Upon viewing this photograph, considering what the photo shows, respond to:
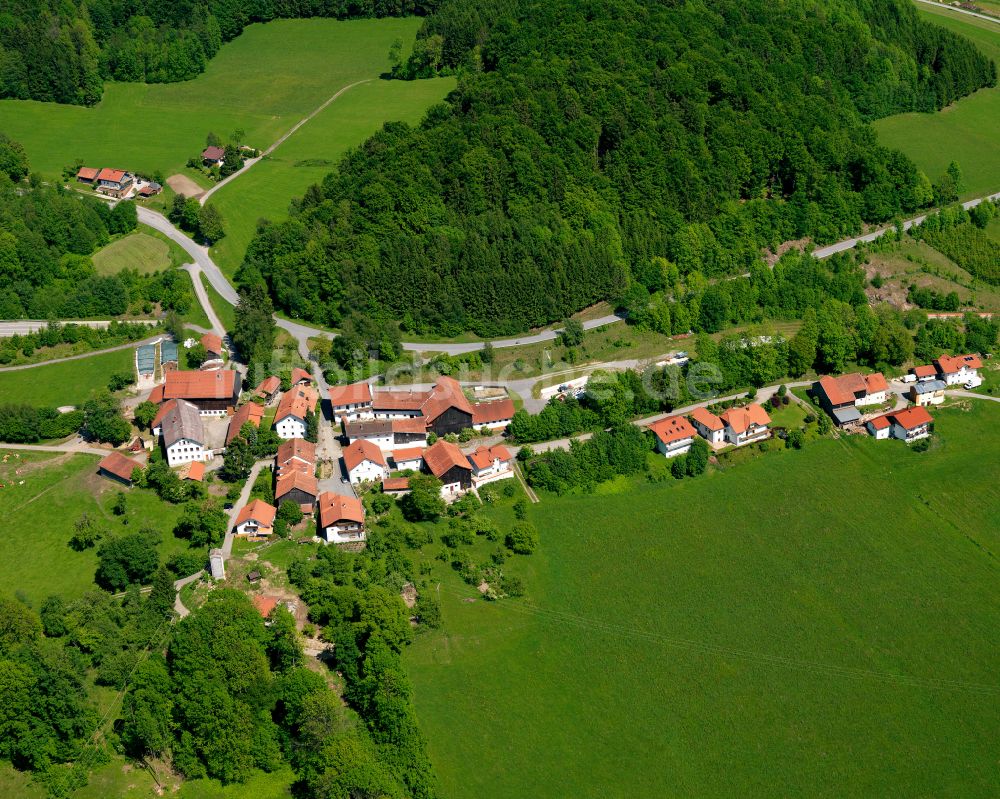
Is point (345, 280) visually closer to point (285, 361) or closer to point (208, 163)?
point (285, 361)

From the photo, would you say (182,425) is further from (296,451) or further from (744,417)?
(744,417)

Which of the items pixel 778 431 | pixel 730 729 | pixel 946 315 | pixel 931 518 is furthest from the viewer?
pixel 946 315

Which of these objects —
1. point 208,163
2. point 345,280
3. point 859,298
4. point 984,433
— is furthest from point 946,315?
point 208,163

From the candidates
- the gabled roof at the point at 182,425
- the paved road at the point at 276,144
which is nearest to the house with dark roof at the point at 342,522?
the gabled roof at the point at 182,425

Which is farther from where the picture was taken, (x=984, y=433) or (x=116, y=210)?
(x=116, y=210)

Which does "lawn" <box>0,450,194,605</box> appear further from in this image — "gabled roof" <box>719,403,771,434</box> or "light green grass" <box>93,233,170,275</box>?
"gabled roof" <box>719,403,771,434</box>

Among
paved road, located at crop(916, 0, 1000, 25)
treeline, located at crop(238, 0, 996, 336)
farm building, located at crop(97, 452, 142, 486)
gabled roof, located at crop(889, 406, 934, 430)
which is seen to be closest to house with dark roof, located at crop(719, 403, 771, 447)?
gabled roof, located at crop(889, 406, 934, 430)

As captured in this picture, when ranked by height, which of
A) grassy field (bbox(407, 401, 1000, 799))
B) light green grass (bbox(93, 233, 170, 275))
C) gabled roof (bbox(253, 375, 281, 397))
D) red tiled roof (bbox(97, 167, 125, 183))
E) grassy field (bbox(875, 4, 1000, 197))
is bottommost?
grassy field (bbox(407, 401, 1000, 799))
